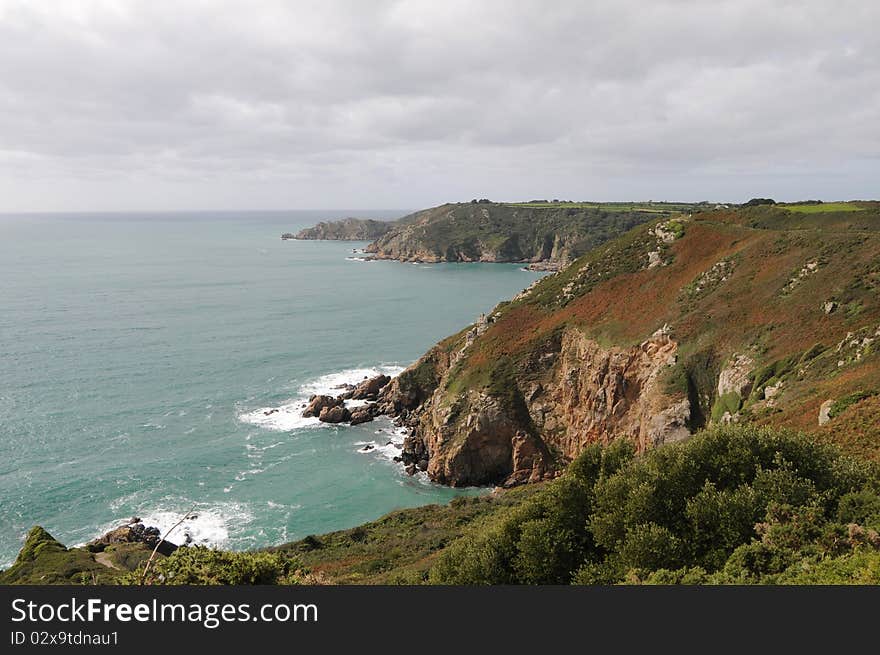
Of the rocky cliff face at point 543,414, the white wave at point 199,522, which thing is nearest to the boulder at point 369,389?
the rocky cliff face at point 543,414

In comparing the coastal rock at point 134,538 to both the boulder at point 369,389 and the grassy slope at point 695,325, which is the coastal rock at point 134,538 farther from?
the boulder at point 369,389

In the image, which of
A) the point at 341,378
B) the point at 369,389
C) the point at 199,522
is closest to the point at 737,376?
the point at 199,522

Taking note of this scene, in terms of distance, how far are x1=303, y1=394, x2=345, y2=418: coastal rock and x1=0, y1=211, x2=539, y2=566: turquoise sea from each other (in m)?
2.03

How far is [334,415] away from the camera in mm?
65000

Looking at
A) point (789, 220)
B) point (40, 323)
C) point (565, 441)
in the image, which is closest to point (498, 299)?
point (789, 220)

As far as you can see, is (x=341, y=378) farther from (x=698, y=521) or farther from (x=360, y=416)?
(x=698, y=521)

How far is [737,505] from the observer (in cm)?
1658

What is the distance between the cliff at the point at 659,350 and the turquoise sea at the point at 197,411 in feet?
27.4

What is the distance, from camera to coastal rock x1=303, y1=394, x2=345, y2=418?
216 feet

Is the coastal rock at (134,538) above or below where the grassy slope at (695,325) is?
below

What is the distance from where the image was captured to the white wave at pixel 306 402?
6359cm

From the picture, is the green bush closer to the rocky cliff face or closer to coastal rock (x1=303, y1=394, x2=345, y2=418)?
the rocky cliff face

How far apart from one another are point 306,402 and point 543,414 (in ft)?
107

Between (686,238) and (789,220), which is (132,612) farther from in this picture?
(789,220)
